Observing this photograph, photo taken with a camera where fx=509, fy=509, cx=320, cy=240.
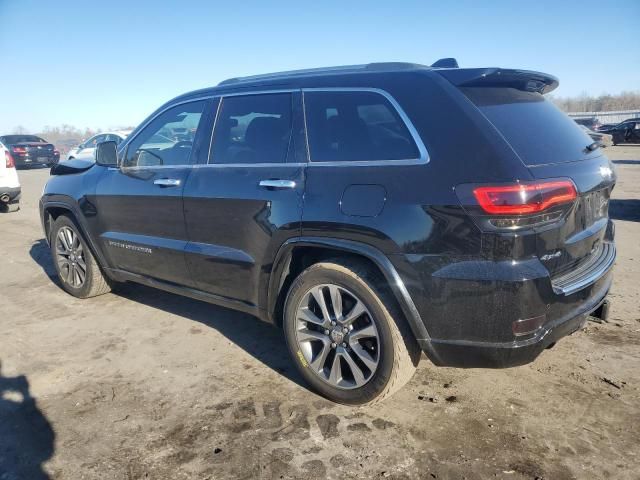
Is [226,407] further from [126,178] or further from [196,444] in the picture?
[126,178]

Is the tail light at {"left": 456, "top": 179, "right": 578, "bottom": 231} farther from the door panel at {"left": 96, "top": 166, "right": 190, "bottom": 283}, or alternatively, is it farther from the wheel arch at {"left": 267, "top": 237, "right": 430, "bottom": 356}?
the door panel at {"left": 96, "top": 166, "right": 190, "bottom": 283}

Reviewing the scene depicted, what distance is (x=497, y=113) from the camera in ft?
8.66

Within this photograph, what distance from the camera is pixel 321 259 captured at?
3.02 meters

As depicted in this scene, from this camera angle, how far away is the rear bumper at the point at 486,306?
2.36m

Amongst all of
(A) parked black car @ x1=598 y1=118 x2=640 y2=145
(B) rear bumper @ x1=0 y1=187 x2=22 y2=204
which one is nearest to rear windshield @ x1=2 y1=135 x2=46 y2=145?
(B) rear bumper @ x1=0 y1=187 x2=22 y2=204

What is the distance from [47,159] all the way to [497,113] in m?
24.7

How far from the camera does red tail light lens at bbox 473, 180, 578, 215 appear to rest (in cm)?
232

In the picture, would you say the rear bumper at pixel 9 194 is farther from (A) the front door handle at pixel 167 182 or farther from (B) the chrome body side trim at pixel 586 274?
(B) the chrome body side trim at pixel 586 274

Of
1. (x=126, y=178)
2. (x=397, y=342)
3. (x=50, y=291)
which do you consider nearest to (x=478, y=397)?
(x=397, y=342)

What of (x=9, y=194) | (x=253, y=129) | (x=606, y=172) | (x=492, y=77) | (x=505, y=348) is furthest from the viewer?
Result: (x=9, y=194)

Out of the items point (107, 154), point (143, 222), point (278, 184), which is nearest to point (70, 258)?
point (107, 154)

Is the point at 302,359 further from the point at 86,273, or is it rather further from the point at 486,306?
the point at 86,273

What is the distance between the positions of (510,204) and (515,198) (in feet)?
0.12

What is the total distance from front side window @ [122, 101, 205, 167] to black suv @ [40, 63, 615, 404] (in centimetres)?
4
